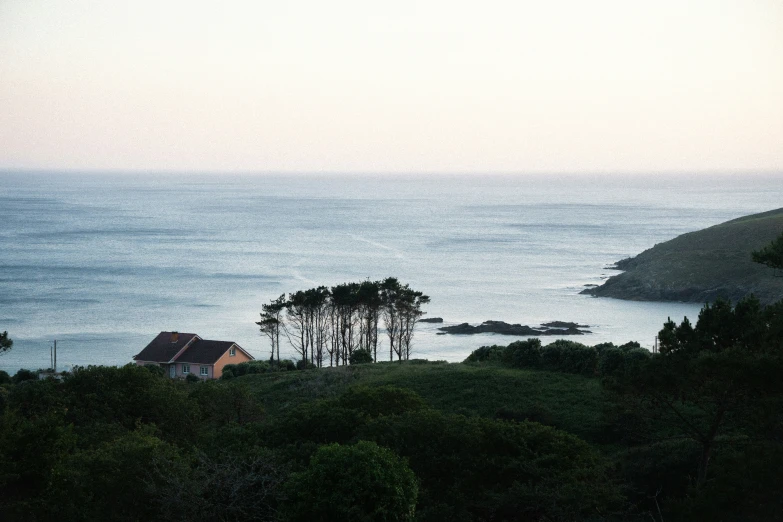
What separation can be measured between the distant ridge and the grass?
4505cm

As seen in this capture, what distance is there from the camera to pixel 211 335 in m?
67.2

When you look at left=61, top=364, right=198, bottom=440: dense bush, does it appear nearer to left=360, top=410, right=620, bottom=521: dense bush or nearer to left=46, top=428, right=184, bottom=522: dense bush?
left=46, top=428, right=184, bottom=522: dense bush

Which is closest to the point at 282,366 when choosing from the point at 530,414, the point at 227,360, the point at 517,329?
the point at 227,360

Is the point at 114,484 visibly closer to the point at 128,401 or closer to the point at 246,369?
the point at 128,401

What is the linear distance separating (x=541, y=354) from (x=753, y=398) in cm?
1934

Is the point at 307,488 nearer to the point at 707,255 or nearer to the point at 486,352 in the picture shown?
the point at 486,352

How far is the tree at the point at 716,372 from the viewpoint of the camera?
677 inches

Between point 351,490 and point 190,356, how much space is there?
134 ft

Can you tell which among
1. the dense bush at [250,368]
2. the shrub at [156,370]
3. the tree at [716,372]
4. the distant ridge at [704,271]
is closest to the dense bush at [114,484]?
the shrub at [156,370]

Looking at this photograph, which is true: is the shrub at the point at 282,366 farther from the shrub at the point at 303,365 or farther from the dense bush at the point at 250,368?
the shrub at the point at 303,365

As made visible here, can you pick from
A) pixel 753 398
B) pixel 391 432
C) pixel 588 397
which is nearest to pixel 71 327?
pixel 588 397

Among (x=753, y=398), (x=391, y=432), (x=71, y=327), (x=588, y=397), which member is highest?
(x=753, y=398)

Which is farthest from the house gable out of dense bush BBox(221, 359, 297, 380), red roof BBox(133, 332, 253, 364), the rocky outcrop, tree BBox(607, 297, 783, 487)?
tree BBox(607, 297, 783, 487)

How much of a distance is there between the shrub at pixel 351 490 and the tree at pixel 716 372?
6.57 m
